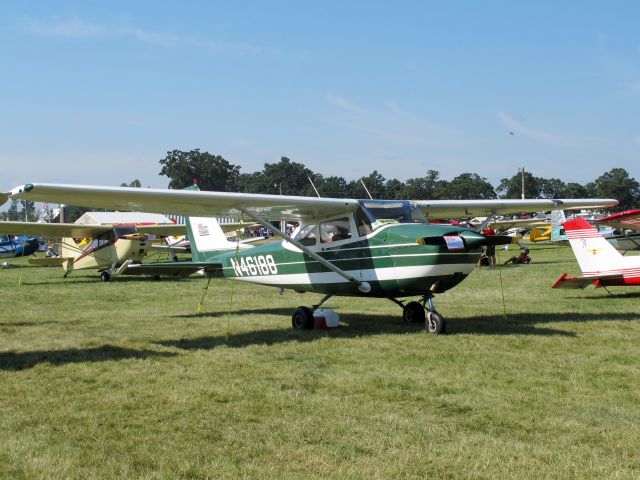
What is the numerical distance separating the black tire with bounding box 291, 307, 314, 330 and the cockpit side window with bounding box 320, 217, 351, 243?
119 cm

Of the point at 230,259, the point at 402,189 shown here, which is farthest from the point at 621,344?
the point at 402,189

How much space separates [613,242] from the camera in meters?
25.7

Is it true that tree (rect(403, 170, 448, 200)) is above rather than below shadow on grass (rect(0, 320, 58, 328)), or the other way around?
above

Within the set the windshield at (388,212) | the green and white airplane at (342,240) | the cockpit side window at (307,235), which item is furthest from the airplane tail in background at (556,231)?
the cockpit side window at (307,235)

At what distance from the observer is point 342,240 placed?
1047 centimetres

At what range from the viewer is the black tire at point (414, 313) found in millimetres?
11102

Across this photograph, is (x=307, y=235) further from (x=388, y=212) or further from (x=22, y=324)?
(x=22, y=324)

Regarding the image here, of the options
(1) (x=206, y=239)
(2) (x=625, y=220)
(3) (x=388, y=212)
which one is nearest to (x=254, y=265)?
(1) (x=206, y=239)

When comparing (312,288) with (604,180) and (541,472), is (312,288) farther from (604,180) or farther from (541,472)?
(604,180)

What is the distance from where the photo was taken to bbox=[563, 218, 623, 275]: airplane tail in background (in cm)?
1448

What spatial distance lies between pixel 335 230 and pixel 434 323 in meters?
2.22

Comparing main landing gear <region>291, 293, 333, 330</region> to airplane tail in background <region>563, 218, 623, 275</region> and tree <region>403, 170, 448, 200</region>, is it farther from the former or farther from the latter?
tree <region>403, 170, 448, 200</region>

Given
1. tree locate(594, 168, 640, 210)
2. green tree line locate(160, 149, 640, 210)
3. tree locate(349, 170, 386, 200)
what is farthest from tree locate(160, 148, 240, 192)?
tree locate(594, 168, 640, 210)

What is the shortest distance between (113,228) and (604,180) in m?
127
